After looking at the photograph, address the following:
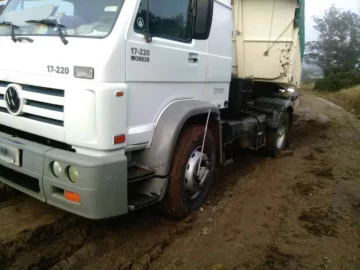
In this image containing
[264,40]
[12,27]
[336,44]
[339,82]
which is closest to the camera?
[12,27]

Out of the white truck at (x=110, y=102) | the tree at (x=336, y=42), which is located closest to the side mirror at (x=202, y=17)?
the white truck at (x=110, y=102)

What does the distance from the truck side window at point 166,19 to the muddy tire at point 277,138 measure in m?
3.44

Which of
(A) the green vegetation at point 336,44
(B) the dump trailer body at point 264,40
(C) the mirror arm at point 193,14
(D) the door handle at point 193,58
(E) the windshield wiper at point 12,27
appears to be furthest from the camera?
(A) the green vegetation at point 336,44

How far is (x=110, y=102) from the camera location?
8.78 ft

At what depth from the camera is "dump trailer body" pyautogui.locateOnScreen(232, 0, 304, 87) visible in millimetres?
5773

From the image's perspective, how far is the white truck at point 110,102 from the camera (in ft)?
Answer: 8.81

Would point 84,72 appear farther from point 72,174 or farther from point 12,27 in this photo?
point 12,27

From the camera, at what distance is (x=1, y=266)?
2756 mm

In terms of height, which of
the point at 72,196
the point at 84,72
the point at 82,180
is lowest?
the point at 72,196

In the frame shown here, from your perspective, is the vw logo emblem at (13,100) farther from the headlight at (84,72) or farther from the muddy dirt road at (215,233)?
the muddy dirt road at (215,233)

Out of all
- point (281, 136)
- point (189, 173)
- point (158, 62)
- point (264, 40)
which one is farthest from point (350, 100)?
point (158, 62)

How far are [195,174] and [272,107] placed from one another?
11.0 feet

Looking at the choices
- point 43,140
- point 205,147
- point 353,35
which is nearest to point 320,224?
point 205,147

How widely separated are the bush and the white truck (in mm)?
31993
